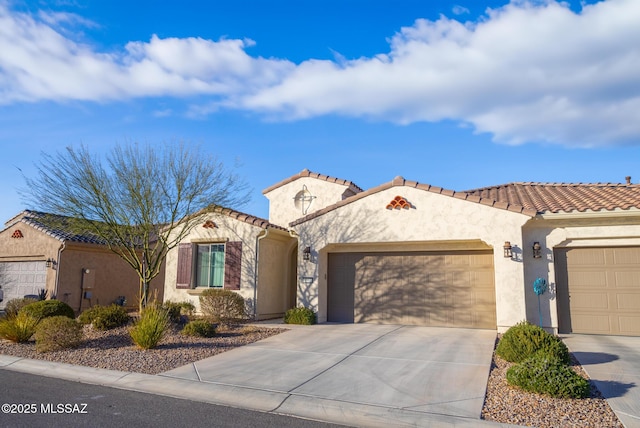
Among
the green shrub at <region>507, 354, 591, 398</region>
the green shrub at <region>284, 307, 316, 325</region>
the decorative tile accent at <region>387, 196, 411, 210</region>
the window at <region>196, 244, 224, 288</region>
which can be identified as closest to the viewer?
the green shrub at <region>507, 354, 591, 398</region>

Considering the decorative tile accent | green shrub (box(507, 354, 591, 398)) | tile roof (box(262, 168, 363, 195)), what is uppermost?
tile roof (box(262, 168, 363, 195))

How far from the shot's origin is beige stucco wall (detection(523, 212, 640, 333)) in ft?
37.2

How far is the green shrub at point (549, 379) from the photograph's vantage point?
19.6 ft

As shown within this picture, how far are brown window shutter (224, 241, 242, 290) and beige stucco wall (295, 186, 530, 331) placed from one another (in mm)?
2280


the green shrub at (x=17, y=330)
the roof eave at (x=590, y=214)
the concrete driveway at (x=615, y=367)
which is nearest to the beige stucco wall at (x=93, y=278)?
the green shrub at (x=17, y=330)

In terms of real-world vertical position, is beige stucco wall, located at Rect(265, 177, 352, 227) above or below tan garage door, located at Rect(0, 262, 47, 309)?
above

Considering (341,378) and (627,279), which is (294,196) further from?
(341,378)

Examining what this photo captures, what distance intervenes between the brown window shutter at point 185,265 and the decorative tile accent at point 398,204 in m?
7.57

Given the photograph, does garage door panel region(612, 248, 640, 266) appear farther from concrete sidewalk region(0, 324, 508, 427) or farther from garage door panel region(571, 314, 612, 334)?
concrete sidewalk region(0, 324, 508, 427)

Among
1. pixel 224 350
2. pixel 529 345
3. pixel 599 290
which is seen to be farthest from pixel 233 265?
pixel 599 290

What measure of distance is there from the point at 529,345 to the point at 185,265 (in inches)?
471

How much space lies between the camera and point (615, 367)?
7848mm

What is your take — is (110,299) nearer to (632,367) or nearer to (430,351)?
(430,351)

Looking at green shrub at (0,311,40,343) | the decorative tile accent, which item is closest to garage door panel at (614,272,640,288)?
the decorative tile accent
